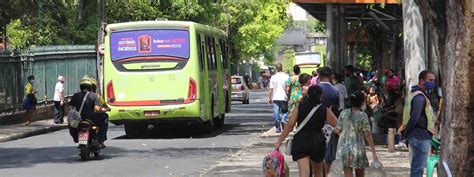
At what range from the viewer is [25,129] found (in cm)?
2719

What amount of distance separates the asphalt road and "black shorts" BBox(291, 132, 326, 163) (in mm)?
4317

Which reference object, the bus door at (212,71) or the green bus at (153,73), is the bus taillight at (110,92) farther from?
the bus door at (212,71)

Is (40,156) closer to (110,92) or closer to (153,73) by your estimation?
(110,92)

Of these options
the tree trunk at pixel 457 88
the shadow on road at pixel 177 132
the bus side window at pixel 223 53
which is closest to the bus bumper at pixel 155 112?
the shadow on road at pixel 177 132

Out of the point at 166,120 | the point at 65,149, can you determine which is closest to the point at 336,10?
the point at 166,120

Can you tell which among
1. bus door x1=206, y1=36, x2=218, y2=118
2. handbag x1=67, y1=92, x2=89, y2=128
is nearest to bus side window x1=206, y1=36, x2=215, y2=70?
bus door x1=206, y1=36, x2=218, y2=118

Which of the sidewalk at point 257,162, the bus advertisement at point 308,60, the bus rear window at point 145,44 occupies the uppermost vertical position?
the bus rear window at point 145,44

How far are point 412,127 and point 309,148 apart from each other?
133cm

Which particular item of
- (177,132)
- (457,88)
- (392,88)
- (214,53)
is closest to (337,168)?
(457,88)

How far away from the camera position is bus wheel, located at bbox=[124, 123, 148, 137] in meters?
24.7

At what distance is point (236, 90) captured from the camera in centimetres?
4947

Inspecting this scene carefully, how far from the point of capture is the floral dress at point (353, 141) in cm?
1119

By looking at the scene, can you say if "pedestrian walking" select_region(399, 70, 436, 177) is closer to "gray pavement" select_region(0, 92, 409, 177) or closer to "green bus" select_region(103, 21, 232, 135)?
"gray pavement" select_region(0, 92, 409, 177)

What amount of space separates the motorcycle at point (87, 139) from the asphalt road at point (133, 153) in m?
0.22
